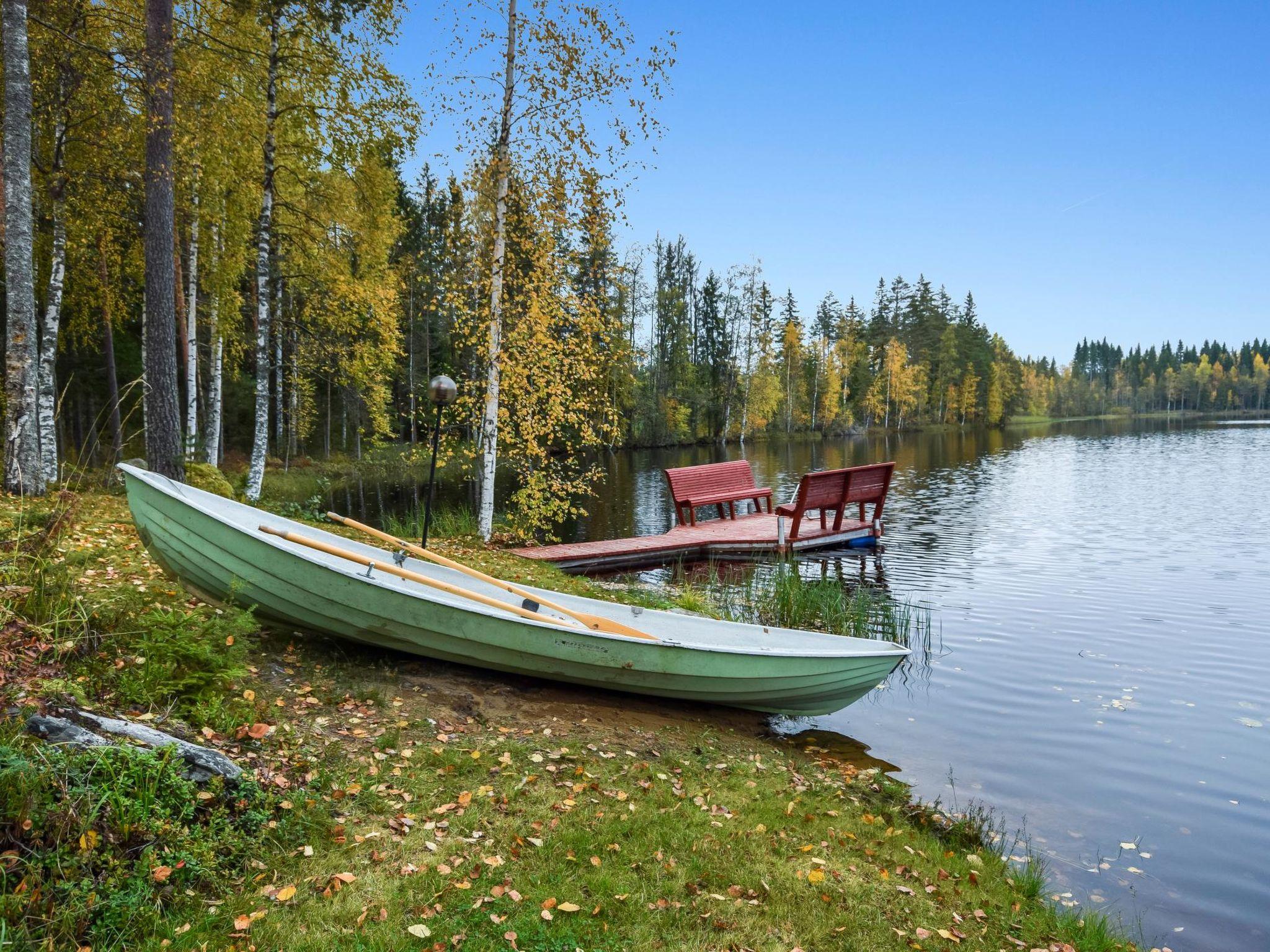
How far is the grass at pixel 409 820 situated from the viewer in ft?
8.68

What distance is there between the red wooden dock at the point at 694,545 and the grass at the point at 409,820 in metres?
6.33

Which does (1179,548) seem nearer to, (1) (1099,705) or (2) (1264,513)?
(2) (1264,513)

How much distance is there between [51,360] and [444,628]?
392 inches

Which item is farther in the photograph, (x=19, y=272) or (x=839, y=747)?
(x=19, y=272)

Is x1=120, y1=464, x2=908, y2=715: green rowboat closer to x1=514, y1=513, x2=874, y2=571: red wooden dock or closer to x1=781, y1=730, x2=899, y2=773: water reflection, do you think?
x1=781, y1=730, x2=899, y2=773: water reflection

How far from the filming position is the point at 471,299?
1203 cm

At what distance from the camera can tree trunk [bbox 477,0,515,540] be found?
1055cm

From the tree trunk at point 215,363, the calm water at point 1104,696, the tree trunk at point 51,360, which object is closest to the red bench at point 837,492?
the calm water at point 1104,696

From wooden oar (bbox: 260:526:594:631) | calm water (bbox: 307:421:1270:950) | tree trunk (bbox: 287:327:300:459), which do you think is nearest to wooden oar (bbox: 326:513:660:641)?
wooden oar (bbox: 260:526:594:631)

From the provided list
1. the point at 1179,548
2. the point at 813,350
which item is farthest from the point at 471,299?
the point at 813,350

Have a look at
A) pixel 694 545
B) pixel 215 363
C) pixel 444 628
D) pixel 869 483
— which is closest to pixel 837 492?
pixel 869 483

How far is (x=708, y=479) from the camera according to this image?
592 inches

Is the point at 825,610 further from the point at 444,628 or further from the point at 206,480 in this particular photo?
the point at 206,480

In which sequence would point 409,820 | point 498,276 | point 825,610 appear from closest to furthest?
point 409,820 → point 825,610 → point 498,276
